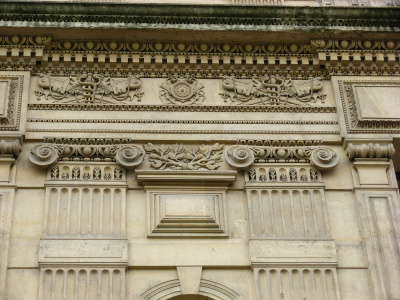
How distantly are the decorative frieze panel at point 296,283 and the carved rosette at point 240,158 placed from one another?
167 cm

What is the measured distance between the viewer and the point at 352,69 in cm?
1330

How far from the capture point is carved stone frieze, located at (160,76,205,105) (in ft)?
42.2

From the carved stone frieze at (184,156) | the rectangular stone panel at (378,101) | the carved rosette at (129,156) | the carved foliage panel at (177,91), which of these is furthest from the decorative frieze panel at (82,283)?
the rectangular stone panel at (378,101)

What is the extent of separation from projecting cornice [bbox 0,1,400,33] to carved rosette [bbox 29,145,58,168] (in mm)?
2090

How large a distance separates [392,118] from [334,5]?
2651mm

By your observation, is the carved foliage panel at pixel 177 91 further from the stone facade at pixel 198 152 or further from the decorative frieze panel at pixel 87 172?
the decorative frieze panel at pixel 87 172

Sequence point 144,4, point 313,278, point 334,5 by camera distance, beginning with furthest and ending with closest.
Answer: point 334,5
point 144,4
point 313,278

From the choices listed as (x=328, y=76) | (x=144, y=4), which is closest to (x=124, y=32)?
(x=144, y=4)

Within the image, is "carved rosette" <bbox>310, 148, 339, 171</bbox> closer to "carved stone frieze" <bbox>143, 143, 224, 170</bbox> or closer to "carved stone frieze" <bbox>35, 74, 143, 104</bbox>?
"carved stone frieze" <bbox>143, 143, 224, 170</bbox>

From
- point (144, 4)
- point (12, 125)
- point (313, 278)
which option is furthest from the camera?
point (144, 4)

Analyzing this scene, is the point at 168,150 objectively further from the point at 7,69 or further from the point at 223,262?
the point at 7,69

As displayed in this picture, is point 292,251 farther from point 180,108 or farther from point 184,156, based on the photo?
point 180,108

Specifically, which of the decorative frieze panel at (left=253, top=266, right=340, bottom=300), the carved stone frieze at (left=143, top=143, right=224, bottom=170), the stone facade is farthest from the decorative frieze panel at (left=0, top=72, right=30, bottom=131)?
the decorative frieze panel at (left=253, top=266, right=340, bottom=300)

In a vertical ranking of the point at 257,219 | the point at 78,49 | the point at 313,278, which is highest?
the point at 78,49
